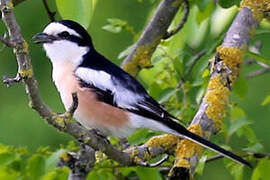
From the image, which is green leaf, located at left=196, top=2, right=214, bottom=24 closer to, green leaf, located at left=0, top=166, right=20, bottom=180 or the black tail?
the black tail

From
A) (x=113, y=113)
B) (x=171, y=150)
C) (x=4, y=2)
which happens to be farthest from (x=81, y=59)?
(x=4, y=2)

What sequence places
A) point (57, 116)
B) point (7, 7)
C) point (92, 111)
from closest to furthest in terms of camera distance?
point (7, 7), point (57, 116), point (92, 111)

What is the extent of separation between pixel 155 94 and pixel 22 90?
10.8 feet

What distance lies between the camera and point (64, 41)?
423 cm

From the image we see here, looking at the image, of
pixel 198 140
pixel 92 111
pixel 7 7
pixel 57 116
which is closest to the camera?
pixel 7 7

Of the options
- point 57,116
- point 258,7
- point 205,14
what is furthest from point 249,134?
point 57,116

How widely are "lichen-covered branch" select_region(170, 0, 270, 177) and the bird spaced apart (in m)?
0.14

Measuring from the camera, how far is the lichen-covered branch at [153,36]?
4.64 m

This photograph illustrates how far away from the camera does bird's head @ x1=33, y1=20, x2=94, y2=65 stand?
13.5 ft

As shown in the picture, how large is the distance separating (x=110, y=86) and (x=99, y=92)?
2.7 inches

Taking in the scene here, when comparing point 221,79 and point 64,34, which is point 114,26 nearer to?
point 64,34

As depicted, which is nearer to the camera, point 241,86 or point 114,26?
point 241,86

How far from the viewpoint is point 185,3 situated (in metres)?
4.68

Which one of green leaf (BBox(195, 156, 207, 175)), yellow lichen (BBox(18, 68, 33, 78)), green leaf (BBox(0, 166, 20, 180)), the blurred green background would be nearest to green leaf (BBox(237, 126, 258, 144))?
green leaf (BBox(195, 156, 207, 175))
